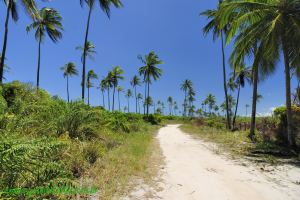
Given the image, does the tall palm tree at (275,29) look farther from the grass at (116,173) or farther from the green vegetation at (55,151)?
the green vegetation at (55,151)

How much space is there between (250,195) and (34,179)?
151 inches

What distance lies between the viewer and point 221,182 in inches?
214

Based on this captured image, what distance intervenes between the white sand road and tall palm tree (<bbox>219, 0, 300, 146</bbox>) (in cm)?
485

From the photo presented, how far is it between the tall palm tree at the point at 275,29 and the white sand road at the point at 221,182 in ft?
15.9

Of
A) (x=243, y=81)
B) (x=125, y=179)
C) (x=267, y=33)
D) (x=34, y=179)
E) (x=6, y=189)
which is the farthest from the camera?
(x=243, y=81)

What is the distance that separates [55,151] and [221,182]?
3.59 meters

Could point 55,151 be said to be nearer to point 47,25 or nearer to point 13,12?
point 13,12

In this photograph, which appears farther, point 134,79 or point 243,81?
point 134,79

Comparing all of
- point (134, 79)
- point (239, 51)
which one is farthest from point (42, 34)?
point (134, 79)

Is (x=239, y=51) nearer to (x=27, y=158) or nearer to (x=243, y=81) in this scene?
(x=27, y=158)

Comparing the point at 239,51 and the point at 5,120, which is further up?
the point at 239,51

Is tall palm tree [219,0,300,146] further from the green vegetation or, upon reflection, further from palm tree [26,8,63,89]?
palm tree [26,8,63,89]

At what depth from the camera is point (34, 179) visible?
12.7 ft

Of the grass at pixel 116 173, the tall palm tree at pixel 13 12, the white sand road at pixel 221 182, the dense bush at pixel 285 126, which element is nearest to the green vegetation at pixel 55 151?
the grass at pixel 116 173
